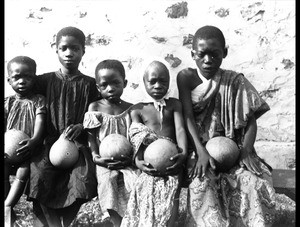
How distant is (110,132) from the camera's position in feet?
→ 16.7

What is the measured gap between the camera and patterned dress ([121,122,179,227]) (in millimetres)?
4492

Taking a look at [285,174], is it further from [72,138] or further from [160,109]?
[72,138]

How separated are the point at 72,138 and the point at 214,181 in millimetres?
1305

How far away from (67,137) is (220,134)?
1348 mm

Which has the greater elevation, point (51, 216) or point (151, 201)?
point (151, 201)

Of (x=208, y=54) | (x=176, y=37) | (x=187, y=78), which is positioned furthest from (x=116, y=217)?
(x=176, y=37)

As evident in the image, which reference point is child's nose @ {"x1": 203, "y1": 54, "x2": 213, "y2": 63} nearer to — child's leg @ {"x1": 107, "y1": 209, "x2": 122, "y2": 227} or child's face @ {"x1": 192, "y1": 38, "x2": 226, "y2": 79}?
child's face @ {"x1": 192, "y1": 38, "x2": 226, "y2": 79}

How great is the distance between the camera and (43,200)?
Answer: 4930 mm

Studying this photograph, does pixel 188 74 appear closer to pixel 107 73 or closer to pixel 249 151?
pixel 107 73

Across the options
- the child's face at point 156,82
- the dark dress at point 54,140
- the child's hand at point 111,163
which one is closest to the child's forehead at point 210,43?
the child's face at point 156,82

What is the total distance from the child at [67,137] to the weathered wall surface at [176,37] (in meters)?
1.74

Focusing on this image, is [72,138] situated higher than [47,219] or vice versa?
[72,138]

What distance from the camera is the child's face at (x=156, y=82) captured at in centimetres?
492
